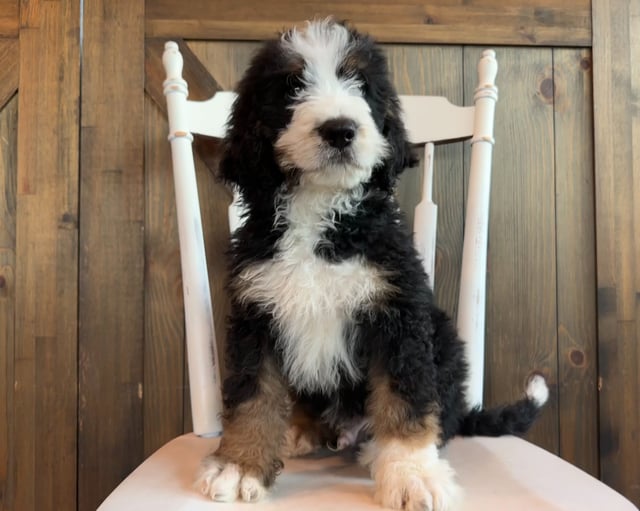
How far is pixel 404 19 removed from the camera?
1975 mm

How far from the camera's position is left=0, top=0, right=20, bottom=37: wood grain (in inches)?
78.0

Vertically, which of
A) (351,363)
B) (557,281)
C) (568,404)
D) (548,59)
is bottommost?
(568,404)

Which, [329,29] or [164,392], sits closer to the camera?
[329,29]

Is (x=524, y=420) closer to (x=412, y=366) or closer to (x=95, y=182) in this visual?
(x=412, y=366)

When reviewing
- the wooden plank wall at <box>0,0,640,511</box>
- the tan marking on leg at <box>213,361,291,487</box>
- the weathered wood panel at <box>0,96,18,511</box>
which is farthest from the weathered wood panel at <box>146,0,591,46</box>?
the tan marking on leg at <box>213,361,291,487</box>

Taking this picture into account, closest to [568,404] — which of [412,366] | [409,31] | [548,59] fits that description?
[412,366]

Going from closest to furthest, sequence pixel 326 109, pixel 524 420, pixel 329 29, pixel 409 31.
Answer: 1. pixel 326 109
2. pixel 329 29
3. pixel 524 420
4. pixel 409 31

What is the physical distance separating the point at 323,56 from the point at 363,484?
976mm

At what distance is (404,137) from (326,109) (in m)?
0.26

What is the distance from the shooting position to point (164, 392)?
2002mm

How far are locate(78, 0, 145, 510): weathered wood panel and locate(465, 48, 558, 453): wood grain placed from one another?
127 cm

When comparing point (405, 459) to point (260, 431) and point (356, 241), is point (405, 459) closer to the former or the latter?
point (260, 431)

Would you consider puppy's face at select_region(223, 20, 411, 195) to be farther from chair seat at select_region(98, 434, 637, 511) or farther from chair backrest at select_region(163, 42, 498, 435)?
chair seat at select_region(98, 434, 637, 511)

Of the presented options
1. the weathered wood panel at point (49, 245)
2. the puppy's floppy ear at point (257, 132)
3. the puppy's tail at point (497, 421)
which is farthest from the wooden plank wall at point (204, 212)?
the puppy's floppy ear at point (257, 132)
